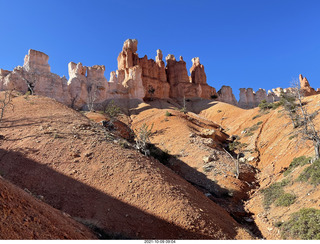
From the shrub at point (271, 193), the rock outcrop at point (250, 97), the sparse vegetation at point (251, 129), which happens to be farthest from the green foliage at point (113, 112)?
the rock outcrop at point (250, 97)

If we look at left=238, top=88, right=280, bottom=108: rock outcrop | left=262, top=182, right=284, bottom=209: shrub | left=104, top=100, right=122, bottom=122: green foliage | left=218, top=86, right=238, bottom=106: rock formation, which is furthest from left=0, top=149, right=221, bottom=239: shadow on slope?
left=238, top=88, right=280, bottom=108: rock outcrop

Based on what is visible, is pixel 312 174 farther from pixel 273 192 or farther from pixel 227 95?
pixel 227 95

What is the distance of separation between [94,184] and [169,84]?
203 feet

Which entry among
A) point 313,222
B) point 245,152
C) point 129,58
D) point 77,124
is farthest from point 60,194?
point 129,58

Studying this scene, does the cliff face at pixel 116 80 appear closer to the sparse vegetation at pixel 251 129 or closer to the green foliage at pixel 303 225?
the sparse vegetation at pixel 251 129

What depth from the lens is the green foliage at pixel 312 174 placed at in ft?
41.8

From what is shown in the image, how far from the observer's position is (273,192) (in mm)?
14734

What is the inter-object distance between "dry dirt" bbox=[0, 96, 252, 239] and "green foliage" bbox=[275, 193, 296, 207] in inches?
143

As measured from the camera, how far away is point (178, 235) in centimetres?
854

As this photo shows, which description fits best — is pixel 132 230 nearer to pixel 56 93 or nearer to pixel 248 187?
pixel 248 187

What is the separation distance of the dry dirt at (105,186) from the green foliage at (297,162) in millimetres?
7742

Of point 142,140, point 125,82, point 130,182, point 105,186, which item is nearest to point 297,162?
point 142,140

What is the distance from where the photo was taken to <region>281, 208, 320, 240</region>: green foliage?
930cm

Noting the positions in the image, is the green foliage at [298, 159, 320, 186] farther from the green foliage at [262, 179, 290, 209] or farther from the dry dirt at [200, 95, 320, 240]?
the green foliage at [262, 179, 290, 209]
